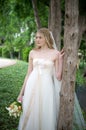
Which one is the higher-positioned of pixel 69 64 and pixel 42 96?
pixel 69 64

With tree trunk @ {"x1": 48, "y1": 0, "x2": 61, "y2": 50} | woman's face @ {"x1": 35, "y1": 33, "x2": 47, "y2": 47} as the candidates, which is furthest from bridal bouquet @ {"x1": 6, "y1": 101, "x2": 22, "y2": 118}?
tree trunk @ {"x1": 48, "y1": 0, "x2": 61, "y2": 50}

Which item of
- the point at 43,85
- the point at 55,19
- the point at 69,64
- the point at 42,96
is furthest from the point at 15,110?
the point at 55,19

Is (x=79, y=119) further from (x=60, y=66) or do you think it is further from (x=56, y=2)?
(x=56, y=2)

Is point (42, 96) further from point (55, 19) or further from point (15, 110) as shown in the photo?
point (55, 19)

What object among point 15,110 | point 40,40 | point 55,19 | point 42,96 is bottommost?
point 15,110

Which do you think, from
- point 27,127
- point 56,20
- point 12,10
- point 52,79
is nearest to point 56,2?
point 56,20

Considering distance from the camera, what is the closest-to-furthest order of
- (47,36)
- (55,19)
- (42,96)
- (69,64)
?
(69,64)
(47,36)
(42,96)
(55,19)

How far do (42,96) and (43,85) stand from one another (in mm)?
164

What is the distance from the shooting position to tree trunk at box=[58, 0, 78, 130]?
12.7 ft

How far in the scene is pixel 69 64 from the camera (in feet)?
13.2

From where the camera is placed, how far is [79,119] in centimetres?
482

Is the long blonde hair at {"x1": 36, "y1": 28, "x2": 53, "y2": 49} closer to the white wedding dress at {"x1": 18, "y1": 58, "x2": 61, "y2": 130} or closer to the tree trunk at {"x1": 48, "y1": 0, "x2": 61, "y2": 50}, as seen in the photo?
the white wedding dress at {"x1": 18, "y1": 58, "x2": 61, "y2": 130}

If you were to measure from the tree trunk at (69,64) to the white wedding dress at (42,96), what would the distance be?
18 cm

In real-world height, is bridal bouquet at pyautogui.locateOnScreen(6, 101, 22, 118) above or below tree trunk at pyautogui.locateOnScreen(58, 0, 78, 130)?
below
